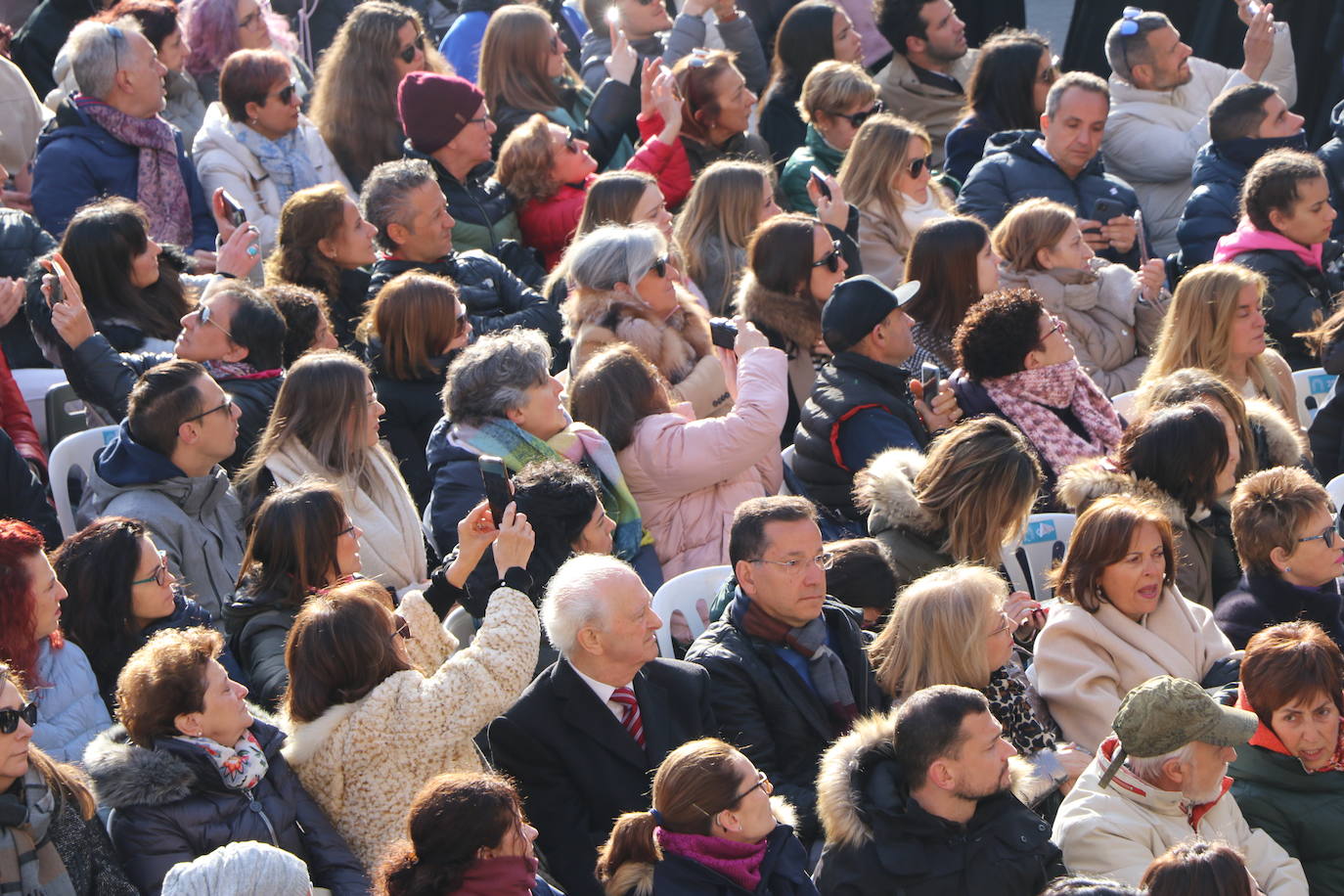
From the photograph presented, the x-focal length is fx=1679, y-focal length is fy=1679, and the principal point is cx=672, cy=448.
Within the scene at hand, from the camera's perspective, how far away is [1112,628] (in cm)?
443

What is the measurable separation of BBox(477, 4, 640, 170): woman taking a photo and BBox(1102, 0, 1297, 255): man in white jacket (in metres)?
2.29

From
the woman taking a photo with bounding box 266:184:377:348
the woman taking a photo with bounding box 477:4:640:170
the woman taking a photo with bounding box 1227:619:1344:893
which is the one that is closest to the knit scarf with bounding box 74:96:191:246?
the woman taking a photo with bounding box 266:184:377:348

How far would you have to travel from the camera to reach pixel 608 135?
762 cm

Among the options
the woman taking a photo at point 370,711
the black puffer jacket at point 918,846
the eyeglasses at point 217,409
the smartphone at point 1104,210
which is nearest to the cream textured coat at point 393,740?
the woman taking a photo at point 370,711

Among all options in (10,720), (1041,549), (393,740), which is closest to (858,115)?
(1041,549)

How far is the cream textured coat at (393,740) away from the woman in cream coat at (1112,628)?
4.90 feet

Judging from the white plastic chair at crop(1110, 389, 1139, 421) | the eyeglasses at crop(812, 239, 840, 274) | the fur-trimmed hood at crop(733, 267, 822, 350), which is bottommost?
the white plastic chair at crop(1110, 389, 1139, 421)

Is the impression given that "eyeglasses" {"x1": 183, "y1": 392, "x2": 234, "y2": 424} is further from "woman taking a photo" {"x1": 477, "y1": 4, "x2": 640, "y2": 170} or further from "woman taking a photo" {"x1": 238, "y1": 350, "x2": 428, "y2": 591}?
"woman taking a photo" {"x1": 477, "y1": 4, "x2": 640, "y2": 170}

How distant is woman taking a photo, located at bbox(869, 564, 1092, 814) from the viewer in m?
4.11

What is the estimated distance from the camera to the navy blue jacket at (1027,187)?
7121mm

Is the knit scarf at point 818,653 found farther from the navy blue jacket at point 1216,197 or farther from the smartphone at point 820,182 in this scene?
the navy blue jacket at point 1216,197

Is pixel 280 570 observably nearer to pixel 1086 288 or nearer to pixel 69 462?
pixel 69 462

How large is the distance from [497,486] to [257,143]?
125 inches

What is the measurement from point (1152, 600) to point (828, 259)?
78.4 inches
